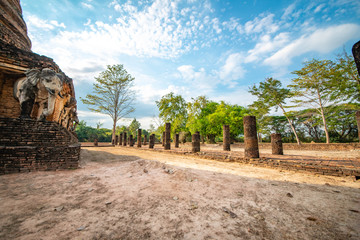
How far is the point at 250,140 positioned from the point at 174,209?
595 cm

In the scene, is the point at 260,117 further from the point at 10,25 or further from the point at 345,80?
the point at 10,25

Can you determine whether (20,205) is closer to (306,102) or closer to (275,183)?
(275,183)

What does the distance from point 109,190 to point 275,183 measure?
11.8 feet

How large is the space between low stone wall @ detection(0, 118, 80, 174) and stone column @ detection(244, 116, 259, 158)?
6838mm

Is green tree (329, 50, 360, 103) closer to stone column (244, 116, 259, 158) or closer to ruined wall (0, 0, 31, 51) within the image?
stone column (244, 116, 259, 158)

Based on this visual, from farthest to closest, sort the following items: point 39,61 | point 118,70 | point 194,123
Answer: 1. point 118,70
2. point 194,123
3. point 39,61

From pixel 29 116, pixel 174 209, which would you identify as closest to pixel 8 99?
pixel 29 116

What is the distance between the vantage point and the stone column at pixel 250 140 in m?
6.49

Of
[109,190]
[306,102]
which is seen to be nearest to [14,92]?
[109,190]

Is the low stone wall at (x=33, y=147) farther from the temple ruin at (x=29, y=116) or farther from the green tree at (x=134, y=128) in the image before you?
the green tree at (x=134, y=128)

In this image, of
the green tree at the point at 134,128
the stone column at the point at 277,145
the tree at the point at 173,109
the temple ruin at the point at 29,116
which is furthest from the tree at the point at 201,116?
the green tree at the point at 134,128

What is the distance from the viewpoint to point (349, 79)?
13992 mm

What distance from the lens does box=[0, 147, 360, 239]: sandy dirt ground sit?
151 centimetres

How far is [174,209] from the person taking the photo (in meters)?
2.00
